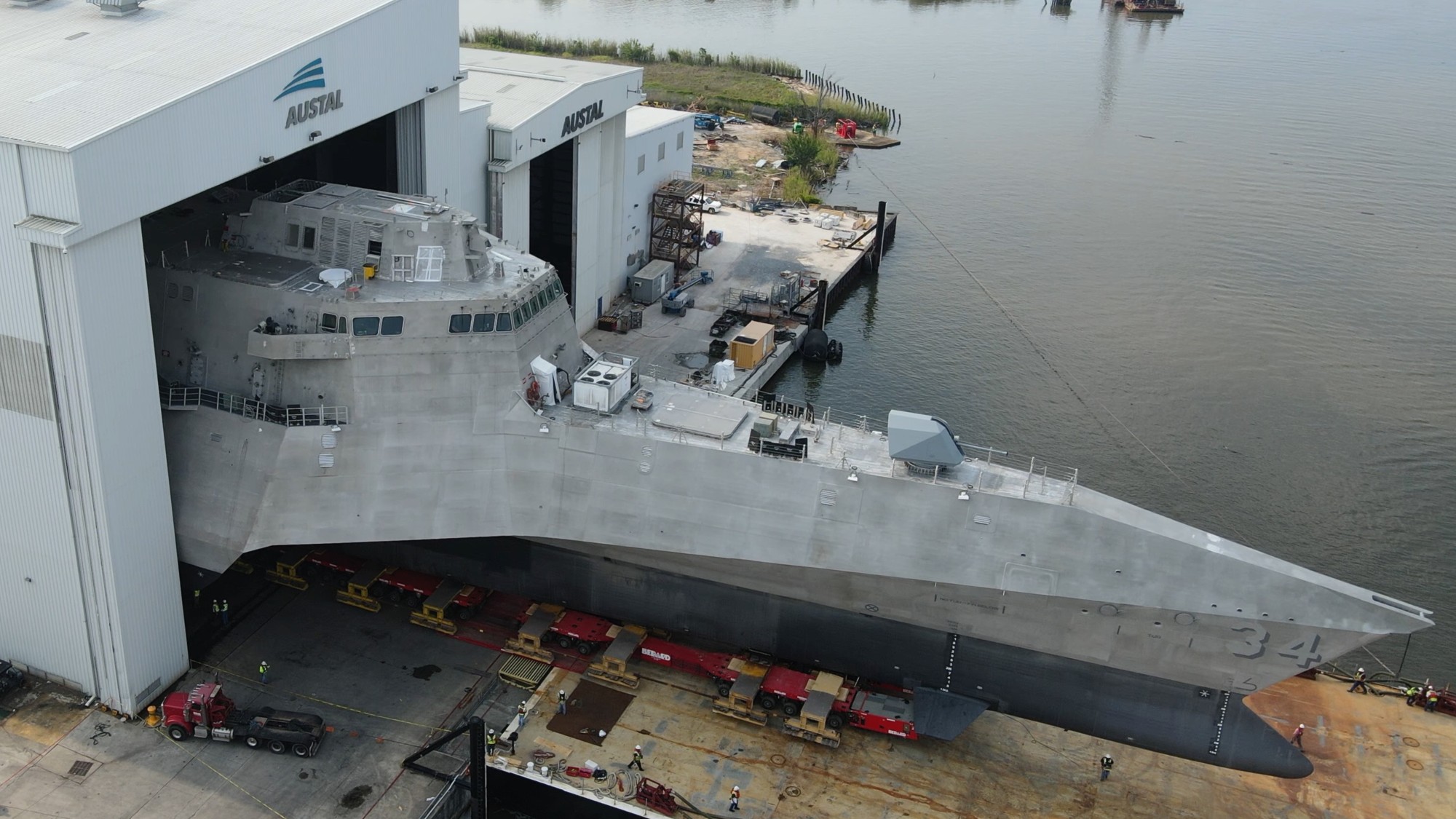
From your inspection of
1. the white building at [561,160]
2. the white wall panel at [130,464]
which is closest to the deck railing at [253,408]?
the white wall panel at [130,464]

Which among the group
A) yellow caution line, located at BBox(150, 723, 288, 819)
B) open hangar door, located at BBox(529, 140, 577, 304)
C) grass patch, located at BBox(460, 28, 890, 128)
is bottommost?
yellow caution line, located at BBox(150, 723, 288, 819)

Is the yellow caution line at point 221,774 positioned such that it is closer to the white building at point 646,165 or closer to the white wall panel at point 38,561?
the white wall panel at point 38,561

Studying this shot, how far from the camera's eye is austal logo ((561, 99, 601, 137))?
136 ft

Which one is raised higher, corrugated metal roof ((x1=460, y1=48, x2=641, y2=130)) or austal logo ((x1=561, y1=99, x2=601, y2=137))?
corrugated metal roof ((x1=460, y1=48, x2=641, y2=130))

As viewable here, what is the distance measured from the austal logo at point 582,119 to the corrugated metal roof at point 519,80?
33.0 inches

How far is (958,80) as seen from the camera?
105 metres

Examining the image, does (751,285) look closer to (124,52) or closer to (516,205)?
(516,205)

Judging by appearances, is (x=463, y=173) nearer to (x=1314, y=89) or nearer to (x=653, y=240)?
(x=653, y=240)

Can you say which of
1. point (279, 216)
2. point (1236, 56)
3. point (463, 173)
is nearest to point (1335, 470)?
point (463, 173)

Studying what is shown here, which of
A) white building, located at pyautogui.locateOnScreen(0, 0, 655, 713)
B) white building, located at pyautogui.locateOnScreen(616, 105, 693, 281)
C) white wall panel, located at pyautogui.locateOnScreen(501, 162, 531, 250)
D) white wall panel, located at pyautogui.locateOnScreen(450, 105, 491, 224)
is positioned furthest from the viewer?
white building, located at pyautogui.locateOnScreen(616, 105, 693, 281)

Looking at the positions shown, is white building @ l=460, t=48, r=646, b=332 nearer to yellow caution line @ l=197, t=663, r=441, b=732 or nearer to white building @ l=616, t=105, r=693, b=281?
white building @ l=616, t=105, r=693, b=281

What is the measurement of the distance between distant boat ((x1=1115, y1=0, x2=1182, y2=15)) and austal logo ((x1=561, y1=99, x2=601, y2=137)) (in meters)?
110

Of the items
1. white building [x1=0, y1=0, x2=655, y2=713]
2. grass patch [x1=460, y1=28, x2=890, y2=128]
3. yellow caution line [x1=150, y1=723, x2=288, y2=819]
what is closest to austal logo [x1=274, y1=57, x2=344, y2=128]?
white building [x1=0, y1=0, x2=655, y2=713]

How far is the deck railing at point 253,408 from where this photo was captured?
1038 inches
